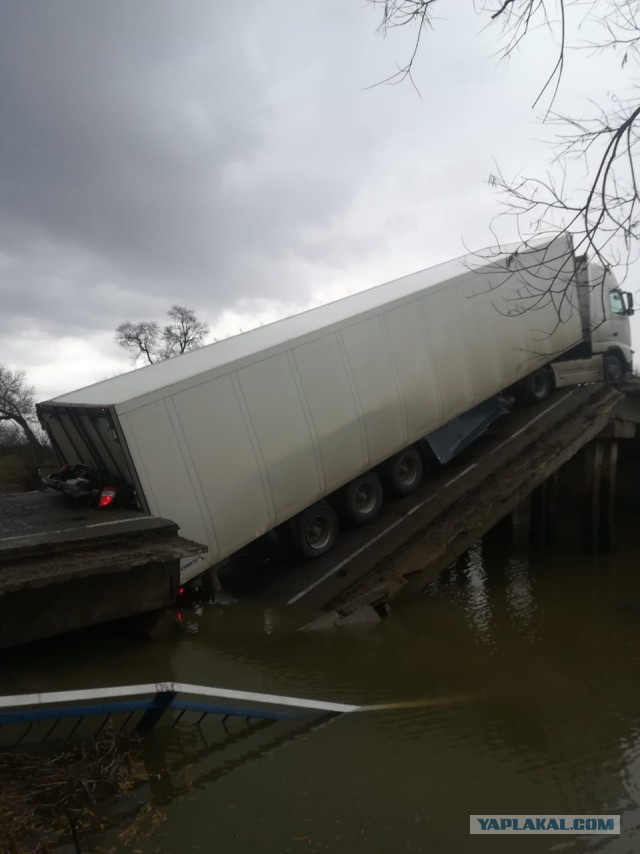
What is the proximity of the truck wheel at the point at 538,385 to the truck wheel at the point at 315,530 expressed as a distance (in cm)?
540

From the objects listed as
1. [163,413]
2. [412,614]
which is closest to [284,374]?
[163,413]

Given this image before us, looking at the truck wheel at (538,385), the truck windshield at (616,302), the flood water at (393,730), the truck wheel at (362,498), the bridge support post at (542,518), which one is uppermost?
the truck windshield at (616,302)

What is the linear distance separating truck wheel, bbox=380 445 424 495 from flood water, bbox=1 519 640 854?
5.52ft

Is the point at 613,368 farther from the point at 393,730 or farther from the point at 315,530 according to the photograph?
the point at 393,730

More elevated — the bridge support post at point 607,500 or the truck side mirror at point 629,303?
the truck side mirror at point 629,303

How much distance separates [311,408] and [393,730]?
391 centimetres

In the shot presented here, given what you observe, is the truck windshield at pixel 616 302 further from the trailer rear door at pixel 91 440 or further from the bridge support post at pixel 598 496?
the trailer rear door at pixel 91 440

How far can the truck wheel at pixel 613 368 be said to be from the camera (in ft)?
41.9

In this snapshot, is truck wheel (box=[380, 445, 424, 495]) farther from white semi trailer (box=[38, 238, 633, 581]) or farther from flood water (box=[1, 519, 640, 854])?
flood water (box=[1, 519, 640, 854])

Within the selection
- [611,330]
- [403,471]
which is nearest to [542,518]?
[611,330]

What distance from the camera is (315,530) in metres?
8.25

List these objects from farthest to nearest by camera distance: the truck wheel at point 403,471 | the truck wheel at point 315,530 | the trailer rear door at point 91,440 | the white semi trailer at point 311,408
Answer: the truck wheel at point 403,471 < the truck wheel at point 315,530 < the white semi trailer at point 311,408 < the trailer rear door at point 91,440

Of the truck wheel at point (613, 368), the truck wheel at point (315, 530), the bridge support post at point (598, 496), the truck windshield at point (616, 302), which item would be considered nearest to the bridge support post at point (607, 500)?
the bridge support post at point (598, 496)

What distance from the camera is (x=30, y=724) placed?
13.9 feet
